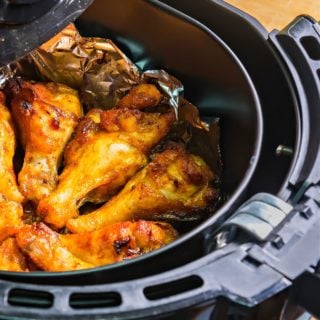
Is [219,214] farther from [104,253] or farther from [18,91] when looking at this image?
[18,91]

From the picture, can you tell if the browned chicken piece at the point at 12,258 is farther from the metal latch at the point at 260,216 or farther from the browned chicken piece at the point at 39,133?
the metal latch at the point at 260,216

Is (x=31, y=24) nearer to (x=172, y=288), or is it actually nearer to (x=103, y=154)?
(x=103, y=154)

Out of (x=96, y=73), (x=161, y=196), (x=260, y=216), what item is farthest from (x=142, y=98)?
(x=260, y=216)

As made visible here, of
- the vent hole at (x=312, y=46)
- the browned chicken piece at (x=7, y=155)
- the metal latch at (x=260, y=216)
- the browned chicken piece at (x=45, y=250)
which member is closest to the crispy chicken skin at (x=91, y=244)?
the browned chicken piece at (x=45, y=250)

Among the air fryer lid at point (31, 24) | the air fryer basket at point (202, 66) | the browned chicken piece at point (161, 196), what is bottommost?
the browned chicken piece at point (161, 196)

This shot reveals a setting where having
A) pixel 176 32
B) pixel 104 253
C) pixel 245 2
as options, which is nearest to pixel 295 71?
pixel 176 32

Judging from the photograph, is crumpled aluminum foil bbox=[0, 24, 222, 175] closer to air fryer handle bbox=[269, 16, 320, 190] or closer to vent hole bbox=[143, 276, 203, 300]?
air fryer handle bbox=[269, 16, 320, 190]

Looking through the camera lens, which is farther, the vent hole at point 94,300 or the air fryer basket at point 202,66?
the air fryer basket at point 202,66

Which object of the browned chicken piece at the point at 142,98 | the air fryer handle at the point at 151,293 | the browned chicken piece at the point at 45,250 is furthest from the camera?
the browned chicken piece at the point at 142,98
